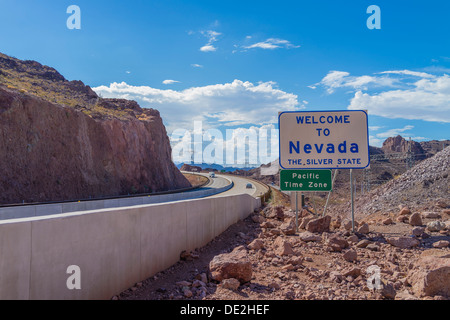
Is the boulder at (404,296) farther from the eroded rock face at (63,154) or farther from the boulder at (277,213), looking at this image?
the eroded rock face at (63,154)

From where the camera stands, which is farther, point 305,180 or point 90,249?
point 305,180

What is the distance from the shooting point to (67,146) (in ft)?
109

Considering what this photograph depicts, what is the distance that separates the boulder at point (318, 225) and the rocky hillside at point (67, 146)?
2254 centimetres

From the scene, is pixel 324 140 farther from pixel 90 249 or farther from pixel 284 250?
pixel 90 249

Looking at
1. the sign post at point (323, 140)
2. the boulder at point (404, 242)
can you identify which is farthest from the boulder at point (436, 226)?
the sign post at point (323, 140)

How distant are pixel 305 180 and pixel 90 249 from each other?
8.72 meters

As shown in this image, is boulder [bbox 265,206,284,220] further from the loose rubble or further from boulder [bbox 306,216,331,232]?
the loose rubble

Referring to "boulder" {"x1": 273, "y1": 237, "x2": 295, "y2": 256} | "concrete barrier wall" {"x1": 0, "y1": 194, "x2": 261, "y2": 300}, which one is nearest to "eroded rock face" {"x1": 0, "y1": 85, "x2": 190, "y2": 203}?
"concrete barrier wall" {"x1": 0, "y1": 194, "x2": 261, "y2": 300}

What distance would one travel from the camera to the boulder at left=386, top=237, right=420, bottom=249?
28.8ft

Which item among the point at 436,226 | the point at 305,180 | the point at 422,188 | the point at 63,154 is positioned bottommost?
the point at 436,226

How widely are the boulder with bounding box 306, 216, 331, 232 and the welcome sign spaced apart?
5.79ft

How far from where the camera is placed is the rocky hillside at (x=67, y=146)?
27888mm

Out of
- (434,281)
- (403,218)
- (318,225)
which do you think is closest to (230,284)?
(434,281)

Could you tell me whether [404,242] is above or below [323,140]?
below
